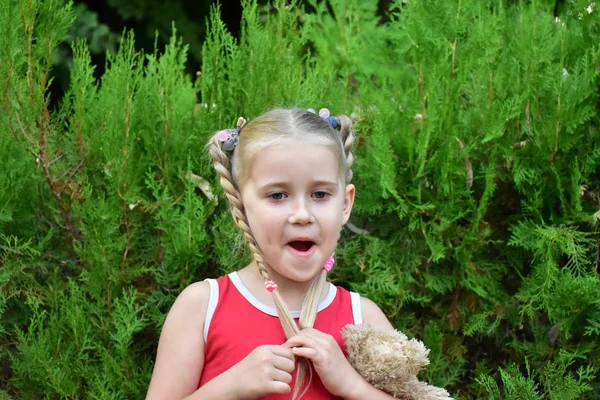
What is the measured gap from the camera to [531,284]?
2.88 m

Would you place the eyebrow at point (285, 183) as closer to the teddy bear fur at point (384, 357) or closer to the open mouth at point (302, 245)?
the open mouth at point (302, 245)

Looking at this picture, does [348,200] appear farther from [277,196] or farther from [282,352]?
[282,352]

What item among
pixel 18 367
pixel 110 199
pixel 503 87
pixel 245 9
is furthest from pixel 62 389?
pixel 503 87

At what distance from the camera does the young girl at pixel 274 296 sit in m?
2.24

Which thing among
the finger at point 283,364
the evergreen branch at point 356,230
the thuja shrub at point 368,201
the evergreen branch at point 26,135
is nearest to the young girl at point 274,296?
the finger at point 283,364

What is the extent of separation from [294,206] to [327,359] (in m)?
0.45

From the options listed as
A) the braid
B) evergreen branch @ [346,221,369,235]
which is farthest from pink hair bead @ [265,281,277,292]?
evergreen branch @ [346,221,369,235]

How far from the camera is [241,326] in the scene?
2.38 m

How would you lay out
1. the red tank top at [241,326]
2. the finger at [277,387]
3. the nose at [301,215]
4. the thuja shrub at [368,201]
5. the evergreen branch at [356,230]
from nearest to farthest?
the finger at [277,387] → the nose at [301,215] → the red tank top at [241,326] → the thuja shrub at [368,201] → the evergreen branch at [356,230]

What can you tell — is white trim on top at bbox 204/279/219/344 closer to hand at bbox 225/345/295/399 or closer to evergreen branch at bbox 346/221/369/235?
hand at bbox 225/345/295/399

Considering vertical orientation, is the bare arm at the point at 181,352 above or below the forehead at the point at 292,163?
below

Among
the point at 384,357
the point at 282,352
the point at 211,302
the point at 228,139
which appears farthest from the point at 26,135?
the point at 384,357

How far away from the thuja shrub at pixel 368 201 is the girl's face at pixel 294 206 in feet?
1.61

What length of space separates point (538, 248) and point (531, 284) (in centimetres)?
14
